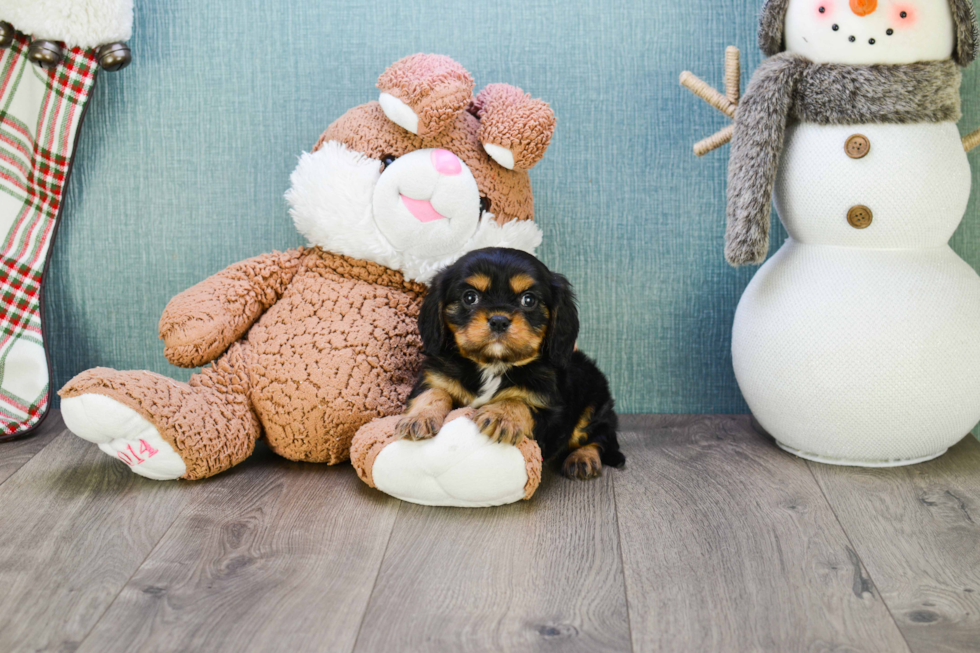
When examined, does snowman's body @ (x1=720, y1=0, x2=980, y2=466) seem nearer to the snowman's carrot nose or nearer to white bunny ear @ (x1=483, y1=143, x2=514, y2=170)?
the snowman's carrot nose

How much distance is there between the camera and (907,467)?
1.95 meters

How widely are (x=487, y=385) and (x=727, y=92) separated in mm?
849

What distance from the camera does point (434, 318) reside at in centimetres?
178

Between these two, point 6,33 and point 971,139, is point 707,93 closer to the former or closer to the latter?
point 971,139

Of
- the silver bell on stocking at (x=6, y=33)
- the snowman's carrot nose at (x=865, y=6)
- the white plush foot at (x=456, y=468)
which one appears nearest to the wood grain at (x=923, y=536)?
the white plush foot at (x=456, y=468)

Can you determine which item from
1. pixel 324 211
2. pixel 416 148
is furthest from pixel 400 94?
pixel 324 211

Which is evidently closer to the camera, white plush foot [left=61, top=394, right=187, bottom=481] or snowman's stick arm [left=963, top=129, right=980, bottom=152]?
white plush foot [left=61, top=394, right=187, bottom=481]

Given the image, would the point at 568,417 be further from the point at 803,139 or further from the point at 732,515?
the point at 803,139

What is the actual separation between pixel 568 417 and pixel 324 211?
0.70m

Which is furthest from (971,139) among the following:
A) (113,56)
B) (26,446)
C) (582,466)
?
(26,446)

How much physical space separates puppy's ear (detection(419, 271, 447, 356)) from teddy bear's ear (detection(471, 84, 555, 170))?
0.31m

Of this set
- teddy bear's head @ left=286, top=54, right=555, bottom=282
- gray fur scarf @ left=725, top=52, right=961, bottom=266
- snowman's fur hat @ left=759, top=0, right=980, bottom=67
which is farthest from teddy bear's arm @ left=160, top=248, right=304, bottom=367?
snowman's fur hat @ left=759, top=0, right=980, bottom=67

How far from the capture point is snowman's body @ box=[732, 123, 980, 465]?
1812 mm

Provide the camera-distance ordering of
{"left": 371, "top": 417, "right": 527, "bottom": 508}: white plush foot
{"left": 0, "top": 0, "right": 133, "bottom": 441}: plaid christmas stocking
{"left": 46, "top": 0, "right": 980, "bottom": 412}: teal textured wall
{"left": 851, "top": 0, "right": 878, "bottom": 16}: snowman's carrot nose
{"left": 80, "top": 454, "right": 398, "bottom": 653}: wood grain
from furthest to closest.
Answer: {"left": 46, "top": 0, "right": 980, "bottom": 412}: teal textured wall < {"left": 0, "top": 0, "right": 133, "bottom": 441}: plaid christmas stocking < {"left": 851, "top": 0, "right": 878, "bottom": 16}: snowman's carrot nose < {"left": 371, "top": 417, "right": 527, "bottom": 508}: white plush foot < {"left": 80, "top": 454, "right": 398, "bottom": 653}: wood grain
